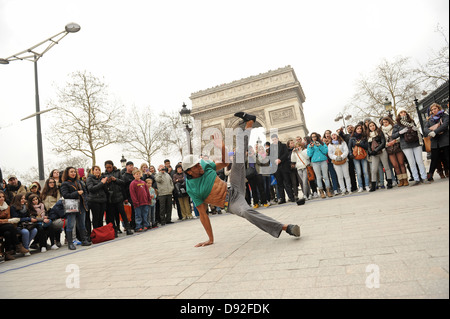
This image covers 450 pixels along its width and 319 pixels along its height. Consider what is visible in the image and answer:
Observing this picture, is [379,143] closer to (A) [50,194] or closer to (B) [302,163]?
(B) [302,163]

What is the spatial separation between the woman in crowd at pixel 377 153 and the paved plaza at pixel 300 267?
3.95 m

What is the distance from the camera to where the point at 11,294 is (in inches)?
131

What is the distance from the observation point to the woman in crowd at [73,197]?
698 centimetres

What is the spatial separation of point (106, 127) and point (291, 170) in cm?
1793

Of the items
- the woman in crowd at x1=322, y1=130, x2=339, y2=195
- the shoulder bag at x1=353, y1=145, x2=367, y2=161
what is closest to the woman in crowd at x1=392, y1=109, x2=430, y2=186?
the shoulder bag at x1=353, y1=145, x2=367, y2=161

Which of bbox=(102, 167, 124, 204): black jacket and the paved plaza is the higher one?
bbox=(102, 167, 124, 204): black jacket

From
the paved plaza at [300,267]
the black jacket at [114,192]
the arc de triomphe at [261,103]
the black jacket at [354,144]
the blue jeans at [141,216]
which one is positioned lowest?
the paved plaza at [300,267]

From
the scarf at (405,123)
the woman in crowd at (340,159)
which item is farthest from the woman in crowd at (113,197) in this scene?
the scarf at (405,123)

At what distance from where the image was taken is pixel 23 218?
741 centimetres

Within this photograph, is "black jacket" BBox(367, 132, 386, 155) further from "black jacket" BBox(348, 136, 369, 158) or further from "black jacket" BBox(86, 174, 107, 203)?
"black jacket" BBox(86, 174, 107, 203)

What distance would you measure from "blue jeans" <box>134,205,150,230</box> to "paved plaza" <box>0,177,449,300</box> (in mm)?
4338

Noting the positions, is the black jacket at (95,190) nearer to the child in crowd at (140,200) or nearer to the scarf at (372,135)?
the child in crowd at (140,200)

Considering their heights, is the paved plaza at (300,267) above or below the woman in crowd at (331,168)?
below

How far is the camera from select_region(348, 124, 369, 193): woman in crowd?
854 centimetres
